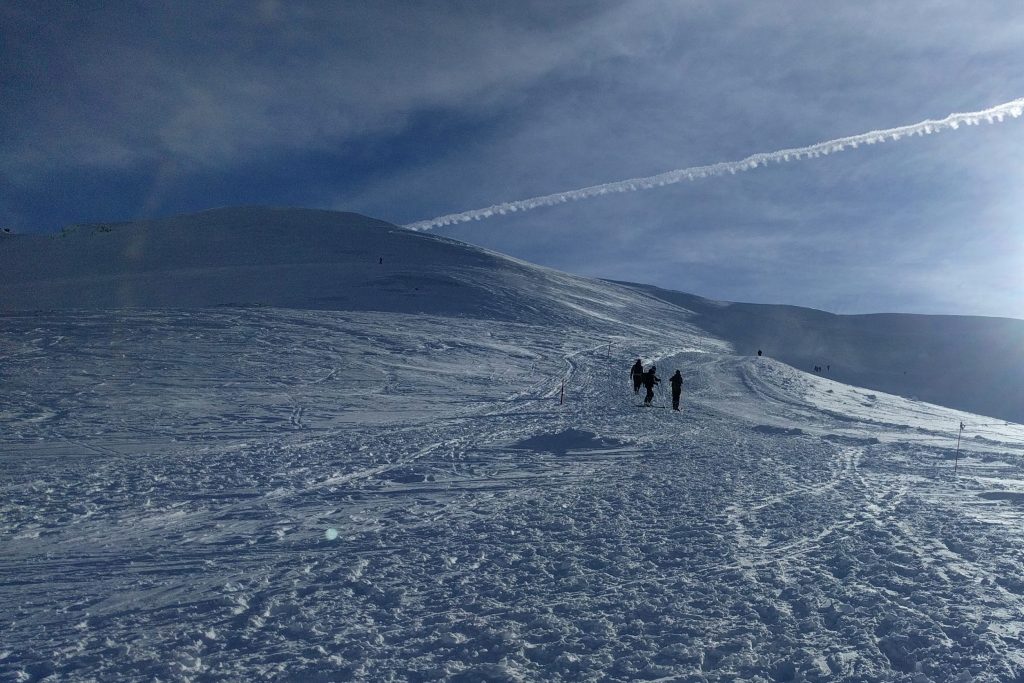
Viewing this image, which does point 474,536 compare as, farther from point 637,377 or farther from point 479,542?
point 637,377

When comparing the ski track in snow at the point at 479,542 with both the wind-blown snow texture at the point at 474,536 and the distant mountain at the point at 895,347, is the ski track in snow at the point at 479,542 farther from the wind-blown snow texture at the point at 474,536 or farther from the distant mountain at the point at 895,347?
the distant mountain at the point at 895,347

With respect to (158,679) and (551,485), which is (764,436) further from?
(158,679)

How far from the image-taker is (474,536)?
9.29 meters

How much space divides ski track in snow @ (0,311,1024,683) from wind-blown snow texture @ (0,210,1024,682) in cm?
4

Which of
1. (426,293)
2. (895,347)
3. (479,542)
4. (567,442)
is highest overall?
(426,293)

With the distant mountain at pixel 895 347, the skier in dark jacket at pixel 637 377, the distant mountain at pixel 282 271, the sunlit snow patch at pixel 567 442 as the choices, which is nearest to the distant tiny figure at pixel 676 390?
the skier in dark jacket at pixel 637 377

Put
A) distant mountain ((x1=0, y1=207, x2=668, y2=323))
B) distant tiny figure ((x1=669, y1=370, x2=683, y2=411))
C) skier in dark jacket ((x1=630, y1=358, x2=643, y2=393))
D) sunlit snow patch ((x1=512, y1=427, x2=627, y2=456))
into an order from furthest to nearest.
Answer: distant mountain ((x1=0, y1=207, x2=668, y2=323)), skier in dark jacket ((x1=630, y1=358, x2=643, y2=393)), distant tiny figure ((x1=669, y1=370, x2=683, y2=411)), sunlit snow patch ((x1=512, y1=427, x2=627, y2=456))

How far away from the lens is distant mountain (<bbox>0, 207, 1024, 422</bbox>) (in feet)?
143

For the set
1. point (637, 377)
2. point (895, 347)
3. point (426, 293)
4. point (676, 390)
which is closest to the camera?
point (676, 390)

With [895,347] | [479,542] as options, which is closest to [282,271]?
[479,542]

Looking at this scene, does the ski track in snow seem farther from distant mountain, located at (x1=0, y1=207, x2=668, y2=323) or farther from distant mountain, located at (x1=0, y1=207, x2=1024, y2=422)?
distant mountain, located at (x1=0, y1=207, x2=1024, y2=422)

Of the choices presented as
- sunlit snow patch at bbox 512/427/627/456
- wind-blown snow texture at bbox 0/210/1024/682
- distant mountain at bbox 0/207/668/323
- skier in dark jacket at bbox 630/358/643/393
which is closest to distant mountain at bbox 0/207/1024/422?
distant mountain at bbox 0/207/668/323

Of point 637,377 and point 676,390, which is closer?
point 676,390

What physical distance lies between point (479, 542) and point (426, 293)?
128ft
